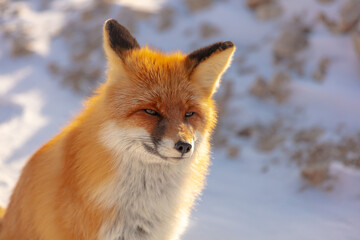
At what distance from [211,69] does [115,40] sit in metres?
0.63

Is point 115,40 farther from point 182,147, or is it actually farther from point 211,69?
point 182,147

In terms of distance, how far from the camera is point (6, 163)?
3658 millimetres

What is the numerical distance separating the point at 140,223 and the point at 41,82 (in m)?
3.82

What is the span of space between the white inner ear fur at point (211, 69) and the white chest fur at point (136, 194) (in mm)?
567

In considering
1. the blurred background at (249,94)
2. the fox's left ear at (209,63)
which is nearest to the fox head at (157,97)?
the fox's left ear at (209,63)

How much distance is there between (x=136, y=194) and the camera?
198 centimetres

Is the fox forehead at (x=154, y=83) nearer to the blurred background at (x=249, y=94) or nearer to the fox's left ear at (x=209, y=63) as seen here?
the fox's left ear at (x=209, y=63)

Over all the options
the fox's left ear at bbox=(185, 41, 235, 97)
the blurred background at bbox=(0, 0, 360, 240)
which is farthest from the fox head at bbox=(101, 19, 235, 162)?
the blurred background at bbox=(0, 0, 360, 240)

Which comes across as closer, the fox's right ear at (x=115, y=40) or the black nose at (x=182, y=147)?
the black nose at (x=182, y=147)

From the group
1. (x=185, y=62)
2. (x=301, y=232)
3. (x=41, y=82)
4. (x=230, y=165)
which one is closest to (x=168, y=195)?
(x=185, y=62)

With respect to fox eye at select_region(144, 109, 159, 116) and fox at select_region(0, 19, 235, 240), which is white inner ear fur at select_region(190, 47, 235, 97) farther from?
fox eye at select_region(144, 109, 159, 116)

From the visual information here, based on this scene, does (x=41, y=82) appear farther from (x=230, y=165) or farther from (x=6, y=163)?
(x=230, y=165)

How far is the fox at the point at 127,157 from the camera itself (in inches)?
75.2

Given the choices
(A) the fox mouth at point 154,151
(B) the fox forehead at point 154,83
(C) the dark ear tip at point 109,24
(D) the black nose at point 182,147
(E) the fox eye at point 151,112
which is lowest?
(A) the fox mouth at point 154,151
